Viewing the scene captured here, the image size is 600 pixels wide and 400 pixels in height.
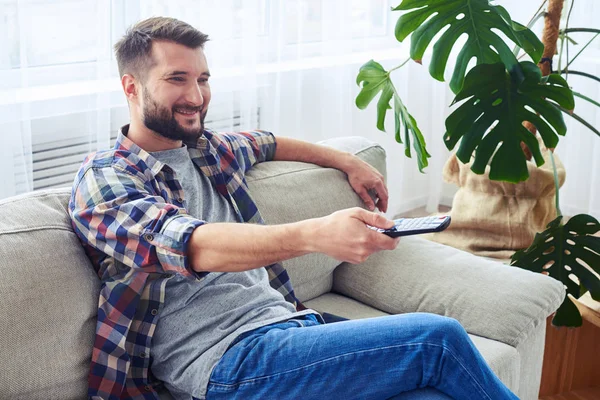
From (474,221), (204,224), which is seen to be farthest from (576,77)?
(204,224)

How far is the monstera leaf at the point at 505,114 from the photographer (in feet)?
7.14

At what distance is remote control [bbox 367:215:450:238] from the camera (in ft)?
4.60

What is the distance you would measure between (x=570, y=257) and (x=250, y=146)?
98cm

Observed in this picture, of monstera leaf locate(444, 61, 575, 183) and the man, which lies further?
monstera leaf locate(444, 61, 575, 183)

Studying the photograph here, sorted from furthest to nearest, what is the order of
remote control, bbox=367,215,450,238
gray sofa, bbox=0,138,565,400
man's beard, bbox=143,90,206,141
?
man's beard, bbox=143,90,206,141
gray sofa, bbox=0,138,565,400
remote control, bbox=367,215,450,238

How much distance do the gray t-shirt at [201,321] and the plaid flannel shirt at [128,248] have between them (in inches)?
1.5

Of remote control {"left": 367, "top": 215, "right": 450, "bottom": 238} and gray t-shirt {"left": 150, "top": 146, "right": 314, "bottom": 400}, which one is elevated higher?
remote control {"left": 367, "top": 215, "right": 450, "bottom": 238}

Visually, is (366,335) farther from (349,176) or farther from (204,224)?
(349,176)

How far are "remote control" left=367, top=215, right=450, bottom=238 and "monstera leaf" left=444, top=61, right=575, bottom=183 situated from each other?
780mm

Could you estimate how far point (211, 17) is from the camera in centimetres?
277

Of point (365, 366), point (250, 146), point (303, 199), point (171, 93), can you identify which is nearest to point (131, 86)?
point (171, 93)

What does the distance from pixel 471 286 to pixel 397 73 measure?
1.84 metres

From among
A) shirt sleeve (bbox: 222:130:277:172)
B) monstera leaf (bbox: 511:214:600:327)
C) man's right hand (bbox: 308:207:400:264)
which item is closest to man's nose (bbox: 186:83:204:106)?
shirt sleeve (bbox: 222:130:277:172)

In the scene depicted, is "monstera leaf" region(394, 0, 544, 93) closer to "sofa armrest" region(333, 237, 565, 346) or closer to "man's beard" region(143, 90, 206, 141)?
"sofa armrest" region(333, 237, 565, 346)
